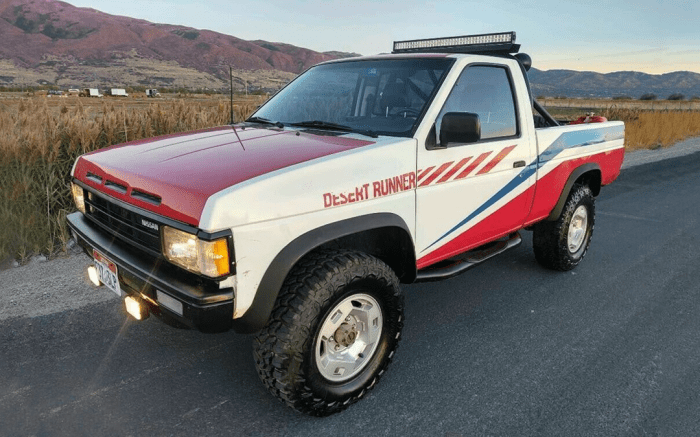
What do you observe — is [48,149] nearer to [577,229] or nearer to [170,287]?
[170,287]

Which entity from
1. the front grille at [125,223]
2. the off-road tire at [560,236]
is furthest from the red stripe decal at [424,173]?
the off-road tire at [560,236]

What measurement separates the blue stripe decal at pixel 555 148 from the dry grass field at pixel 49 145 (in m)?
3.99

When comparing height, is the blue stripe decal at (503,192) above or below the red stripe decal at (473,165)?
below

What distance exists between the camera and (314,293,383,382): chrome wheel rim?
→ 2.51 meters

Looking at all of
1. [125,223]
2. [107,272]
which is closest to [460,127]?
[125,223]

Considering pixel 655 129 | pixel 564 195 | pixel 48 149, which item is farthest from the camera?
pixel 655 129

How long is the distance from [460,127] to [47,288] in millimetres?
3454

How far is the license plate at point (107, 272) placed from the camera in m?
2.55

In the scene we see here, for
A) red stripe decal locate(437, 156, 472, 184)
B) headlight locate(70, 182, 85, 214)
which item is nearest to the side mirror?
red stripe decal locate(437, 156, 472, 184)

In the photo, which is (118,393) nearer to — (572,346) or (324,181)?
(324,181)

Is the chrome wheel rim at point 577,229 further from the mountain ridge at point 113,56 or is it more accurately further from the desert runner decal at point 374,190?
the mountain ridge at point 113,56

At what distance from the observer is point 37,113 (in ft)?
21.2

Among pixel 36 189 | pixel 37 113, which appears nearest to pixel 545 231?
pixel 36 189

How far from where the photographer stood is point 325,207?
2348mm
